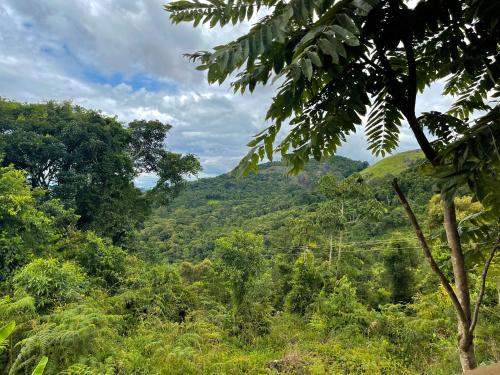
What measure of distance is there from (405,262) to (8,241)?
42.2 feet

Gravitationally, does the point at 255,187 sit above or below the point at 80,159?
above

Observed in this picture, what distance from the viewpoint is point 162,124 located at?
16.3 meters

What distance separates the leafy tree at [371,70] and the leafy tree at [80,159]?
12657mm

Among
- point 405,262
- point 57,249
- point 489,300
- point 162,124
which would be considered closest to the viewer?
point 489,300

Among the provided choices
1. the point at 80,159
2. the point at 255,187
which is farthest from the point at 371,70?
the point at 255,187

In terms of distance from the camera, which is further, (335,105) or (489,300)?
(489,300)

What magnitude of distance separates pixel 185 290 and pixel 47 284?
17.0 ft

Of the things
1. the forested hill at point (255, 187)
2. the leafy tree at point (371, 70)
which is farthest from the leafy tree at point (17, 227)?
the forested hill at point (255, 187)

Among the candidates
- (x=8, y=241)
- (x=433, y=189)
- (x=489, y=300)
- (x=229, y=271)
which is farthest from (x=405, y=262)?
(x=433, y=189)

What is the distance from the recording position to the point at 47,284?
6930 millimetres

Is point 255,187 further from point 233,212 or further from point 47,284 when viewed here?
point 47,284

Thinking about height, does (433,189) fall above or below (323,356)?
above

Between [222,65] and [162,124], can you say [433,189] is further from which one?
[162,124]

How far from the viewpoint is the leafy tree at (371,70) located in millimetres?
988
